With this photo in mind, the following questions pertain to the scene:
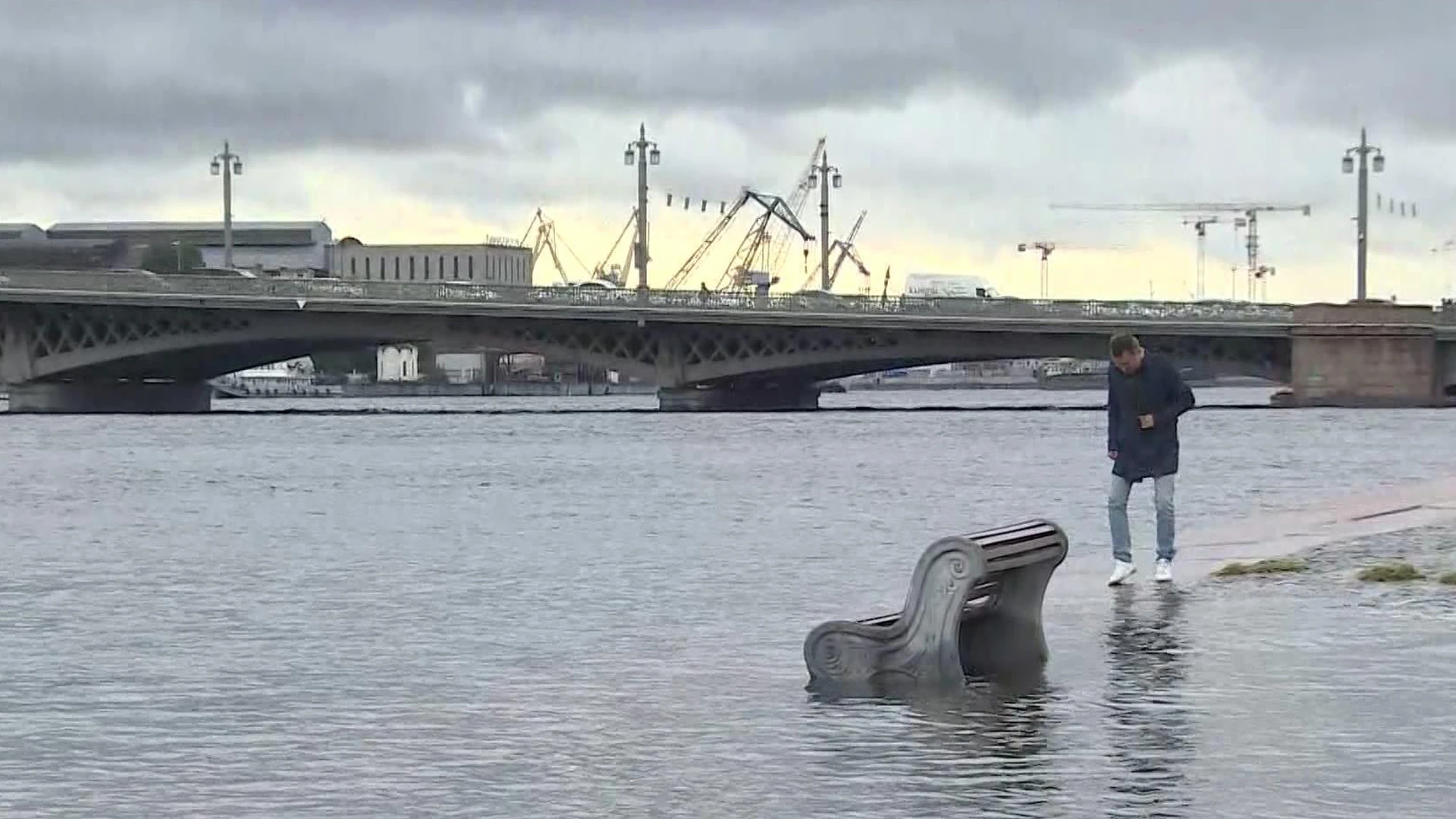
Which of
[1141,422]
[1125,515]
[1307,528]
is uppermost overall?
[1141,422]

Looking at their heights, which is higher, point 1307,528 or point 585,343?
point 585,343

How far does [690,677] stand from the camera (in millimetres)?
15445

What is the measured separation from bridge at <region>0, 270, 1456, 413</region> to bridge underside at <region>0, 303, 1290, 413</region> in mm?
89

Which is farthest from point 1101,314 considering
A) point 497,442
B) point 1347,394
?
point 497,442

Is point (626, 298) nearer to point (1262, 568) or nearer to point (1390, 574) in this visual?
point (1262, 568)

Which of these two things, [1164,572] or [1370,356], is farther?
[1370,356]

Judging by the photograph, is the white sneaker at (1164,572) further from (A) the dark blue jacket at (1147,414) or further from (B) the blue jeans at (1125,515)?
(A) the dark blue jacket at (1147,414)

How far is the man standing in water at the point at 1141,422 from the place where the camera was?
18.6 meters

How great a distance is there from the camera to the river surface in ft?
37.9

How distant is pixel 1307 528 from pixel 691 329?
79.1 meters

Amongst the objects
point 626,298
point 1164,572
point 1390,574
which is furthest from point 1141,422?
point 626,298

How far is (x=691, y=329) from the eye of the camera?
10506cm

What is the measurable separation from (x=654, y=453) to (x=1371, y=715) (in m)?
50.3

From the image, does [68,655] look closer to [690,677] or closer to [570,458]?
[690,677]
